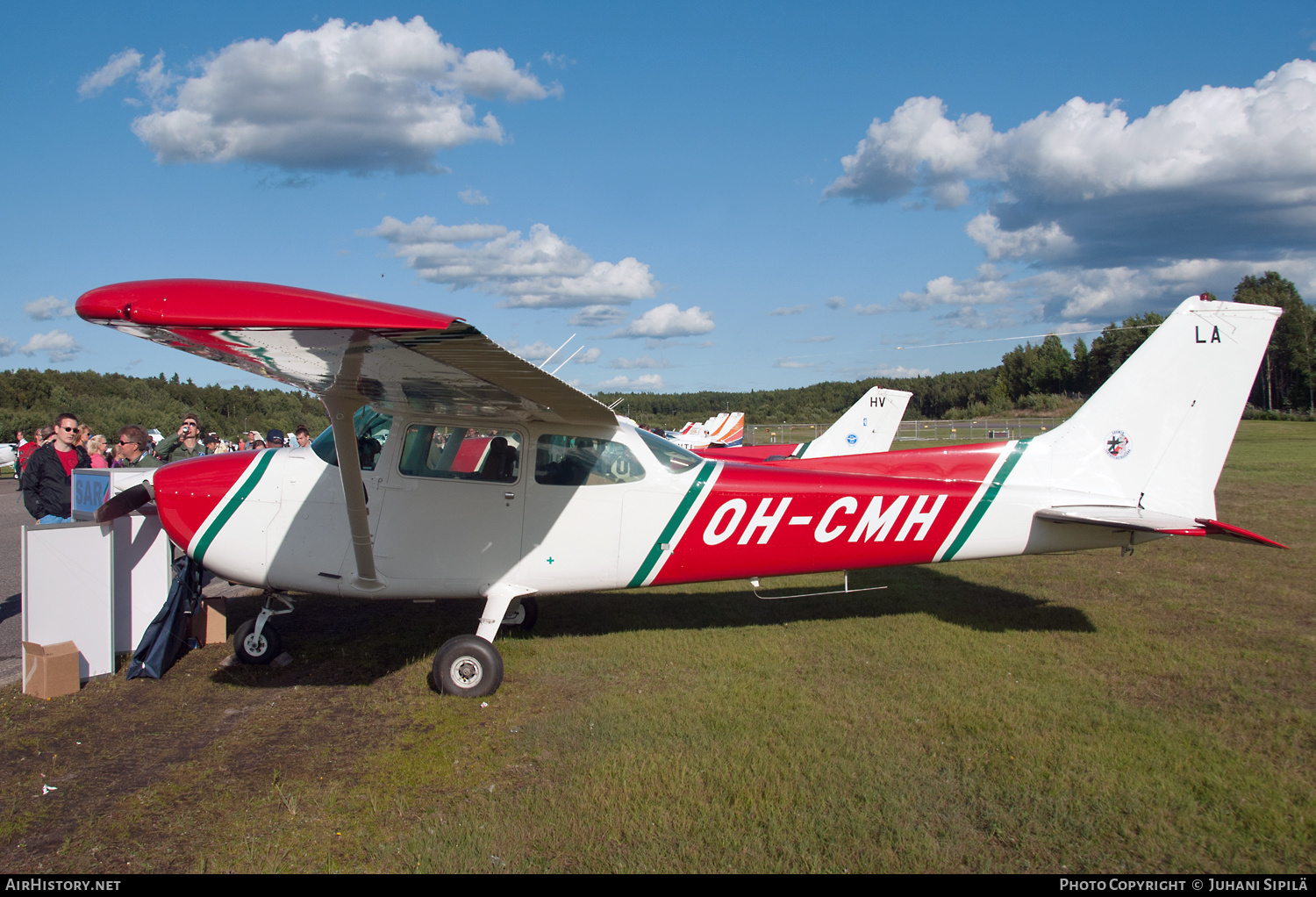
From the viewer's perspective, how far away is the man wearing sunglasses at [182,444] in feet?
28.9

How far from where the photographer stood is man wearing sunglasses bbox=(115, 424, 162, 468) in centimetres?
741

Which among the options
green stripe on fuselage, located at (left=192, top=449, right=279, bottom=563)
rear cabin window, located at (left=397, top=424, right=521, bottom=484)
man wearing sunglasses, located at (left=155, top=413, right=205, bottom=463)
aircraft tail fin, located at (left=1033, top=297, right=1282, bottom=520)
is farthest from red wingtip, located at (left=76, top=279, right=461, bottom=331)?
man wearing sunglasses, located at (left=155, top=413, right=205, bottom=463)

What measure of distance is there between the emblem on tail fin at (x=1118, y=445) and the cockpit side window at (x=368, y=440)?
5888 millimetres

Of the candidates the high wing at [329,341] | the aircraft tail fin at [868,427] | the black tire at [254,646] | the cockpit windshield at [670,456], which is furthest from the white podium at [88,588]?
the aircraft tail fin at [868,427]

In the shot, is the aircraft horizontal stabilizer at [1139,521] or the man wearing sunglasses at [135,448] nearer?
the aircraft horizontal stabilizer at [1139,521]

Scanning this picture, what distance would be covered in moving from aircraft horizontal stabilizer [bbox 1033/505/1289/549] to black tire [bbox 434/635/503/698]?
441 centimetres

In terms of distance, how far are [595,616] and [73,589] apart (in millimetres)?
4125

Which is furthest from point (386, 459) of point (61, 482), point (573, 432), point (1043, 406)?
point (1043, 406)

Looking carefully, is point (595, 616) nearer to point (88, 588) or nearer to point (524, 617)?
point (524, 617)

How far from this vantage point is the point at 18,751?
4.13 metres

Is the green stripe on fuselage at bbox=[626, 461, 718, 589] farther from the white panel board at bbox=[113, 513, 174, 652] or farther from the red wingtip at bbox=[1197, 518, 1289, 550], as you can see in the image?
the red wingtip at bbox=[1197, 518, 1289, 550]

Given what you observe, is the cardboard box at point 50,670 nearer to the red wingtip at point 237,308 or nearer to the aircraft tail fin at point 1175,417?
the red wingtip at point 237,308

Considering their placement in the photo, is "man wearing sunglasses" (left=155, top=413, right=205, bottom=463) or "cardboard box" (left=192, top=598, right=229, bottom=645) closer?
"cardboard box" (left=192, top=598, right=229, bottom=645)
